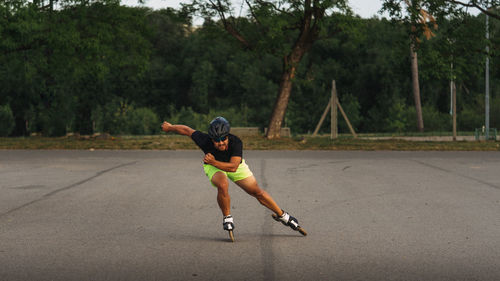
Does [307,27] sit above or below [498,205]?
above

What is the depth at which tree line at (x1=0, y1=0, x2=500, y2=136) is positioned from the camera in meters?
25.4

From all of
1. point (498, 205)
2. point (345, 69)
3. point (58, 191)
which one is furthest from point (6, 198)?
point (345, 69)

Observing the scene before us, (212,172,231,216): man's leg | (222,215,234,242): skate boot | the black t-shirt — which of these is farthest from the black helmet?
(222,215,234,242): skate boot

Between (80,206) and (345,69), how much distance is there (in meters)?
44.8

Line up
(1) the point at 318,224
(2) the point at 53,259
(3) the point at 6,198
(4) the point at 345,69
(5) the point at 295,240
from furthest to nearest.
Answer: (4) the point at 345,69 → (3) the point at 6,198 → (1) the point at 318,224 → (5) the point at 295,240 → (2) the point at 53,259

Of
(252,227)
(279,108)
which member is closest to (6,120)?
(279,108)

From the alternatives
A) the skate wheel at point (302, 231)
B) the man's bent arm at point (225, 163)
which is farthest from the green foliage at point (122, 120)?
the man's bent arm at point (225, 163)

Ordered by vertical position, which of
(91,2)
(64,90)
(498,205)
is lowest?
(498,205)

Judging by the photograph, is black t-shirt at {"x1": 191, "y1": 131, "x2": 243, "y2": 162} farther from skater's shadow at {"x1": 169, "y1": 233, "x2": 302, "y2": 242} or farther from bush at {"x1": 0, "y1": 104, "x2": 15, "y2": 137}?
bush at {"x1": 0, "y1": 104, "x2": 15, "y2": 137}

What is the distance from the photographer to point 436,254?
5977mm

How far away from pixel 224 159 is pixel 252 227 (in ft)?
4.42

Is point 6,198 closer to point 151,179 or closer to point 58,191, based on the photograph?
point 58,191

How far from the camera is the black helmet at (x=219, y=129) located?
6172mm

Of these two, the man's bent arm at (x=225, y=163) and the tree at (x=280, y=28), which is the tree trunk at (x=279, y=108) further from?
the man's bent arm at (x=225, y=163)
